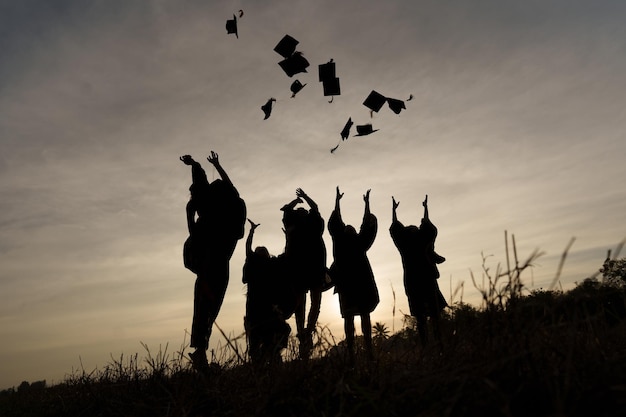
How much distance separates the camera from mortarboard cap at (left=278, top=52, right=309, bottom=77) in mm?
8857

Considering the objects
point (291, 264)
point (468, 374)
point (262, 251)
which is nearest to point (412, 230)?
point (291, 264)

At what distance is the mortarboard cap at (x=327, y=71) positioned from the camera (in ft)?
29.4

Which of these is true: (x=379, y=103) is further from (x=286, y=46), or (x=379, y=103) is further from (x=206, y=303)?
(x=206, y=303)

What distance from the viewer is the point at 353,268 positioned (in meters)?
8.69

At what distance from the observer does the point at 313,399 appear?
3244 mm

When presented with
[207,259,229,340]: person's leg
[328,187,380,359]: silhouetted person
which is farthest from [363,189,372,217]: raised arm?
[207,259,229,340]: person's leg

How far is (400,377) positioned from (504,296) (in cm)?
80

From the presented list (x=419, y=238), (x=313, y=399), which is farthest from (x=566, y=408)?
(x=419, y=238)

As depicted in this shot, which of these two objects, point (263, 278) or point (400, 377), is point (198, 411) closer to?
point (400, 377)

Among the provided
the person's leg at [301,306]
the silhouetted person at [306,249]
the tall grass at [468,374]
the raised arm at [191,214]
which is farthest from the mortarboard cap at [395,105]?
the tall grass at [468,374]

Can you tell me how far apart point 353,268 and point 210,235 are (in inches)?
111

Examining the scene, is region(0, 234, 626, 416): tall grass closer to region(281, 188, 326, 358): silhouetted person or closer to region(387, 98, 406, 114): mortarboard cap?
region(281, 188, 326, 358): silhouetted person

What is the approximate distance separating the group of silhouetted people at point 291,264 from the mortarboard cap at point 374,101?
1.66 m

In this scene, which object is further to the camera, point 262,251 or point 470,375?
point 262,251
